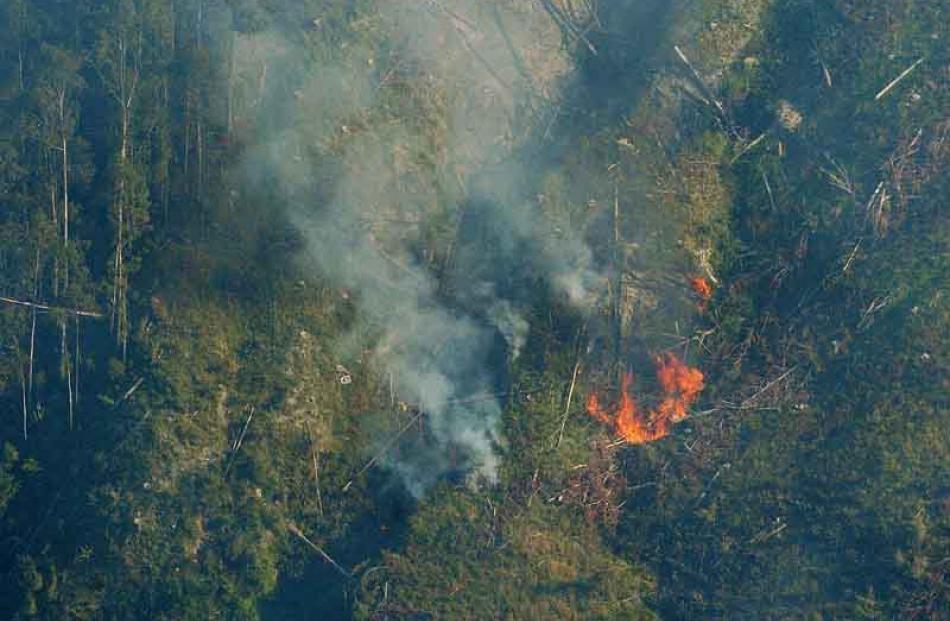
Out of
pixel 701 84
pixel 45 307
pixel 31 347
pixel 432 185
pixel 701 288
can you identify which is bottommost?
pixel 31 347

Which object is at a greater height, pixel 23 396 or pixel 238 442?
pixel 238 442

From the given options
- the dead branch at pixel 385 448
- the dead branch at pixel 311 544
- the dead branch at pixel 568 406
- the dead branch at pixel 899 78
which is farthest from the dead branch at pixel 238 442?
the dead branch at pixel 899 78

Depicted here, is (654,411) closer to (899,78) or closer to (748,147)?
(748,147)

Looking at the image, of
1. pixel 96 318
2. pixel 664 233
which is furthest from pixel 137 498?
pixel 664 233

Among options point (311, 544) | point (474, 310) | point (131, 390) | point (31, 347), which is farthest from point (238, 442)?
point (474, 310)

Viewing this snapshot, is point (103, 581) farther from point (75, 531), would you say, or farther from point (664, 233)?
point (664, 233)

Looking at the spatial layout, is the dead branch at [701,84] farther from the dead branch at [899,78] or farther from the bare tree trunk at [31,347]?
the bare tree trunk at [31,347]

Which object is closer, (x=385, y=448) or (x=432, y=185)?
(x=385, y=448)
